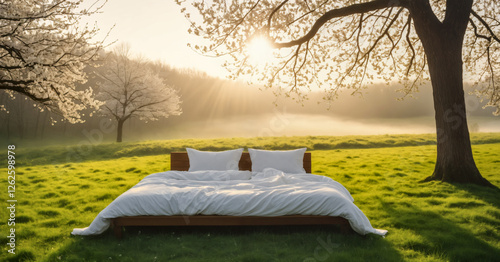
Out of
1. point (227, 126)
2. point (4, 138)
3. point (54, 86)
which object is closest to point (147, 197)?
point (54, 86)

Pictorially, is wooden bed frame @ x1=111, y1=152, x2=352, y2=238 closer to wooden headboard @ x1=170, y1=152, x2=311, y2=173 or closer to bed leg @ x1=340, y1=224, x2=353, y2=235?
bed leg @ x1=340, y1=224, x2=353, y2=235

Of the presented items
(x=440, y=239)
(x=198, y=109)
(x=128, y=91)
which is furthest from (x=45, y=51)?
(x=198, y=109)

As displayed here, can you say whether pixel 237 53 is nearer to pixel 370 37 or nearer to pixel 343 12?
pixel 343 12

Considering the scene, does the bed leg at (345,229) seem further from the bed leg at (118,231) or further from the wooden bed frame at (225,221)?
the bed leg at (118,231)

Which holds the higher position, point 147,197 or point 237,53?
point 237,53

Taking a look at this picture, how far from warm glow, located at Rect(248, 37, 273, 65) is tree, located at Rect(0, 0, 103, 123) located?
3.66 meters

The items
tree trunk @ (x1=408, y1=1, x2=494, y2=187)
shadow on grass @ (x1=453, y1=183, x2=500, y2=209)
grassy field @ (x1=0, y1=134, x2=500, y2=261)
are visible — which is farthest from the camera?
tree trunk @ (x1=408, y1=1, x2=494, y2=187)

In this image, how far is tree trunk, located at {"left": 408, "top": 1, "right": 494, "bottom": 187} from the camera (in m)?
7.18

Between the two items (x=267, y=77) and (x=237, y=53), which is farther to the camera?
(x=267, y=77)

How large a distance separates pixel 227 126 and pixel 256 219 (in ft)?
84.6

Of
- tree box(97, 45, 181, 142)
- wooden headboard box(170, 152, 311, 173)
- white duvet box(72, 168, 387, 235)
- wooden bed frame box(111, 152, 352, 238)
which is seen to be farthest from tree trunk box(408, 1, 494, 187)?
tree box(97, 45, 181, 142)

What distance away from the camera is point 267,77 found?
9.23 m

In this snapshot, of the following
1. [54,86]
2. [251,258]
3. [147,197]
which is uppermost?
[54,86]

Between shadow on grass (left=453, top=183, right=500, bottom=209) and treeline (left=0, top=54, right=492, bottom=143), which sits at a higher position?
treeline (left=0, top=54, right=492, bottom=143)
